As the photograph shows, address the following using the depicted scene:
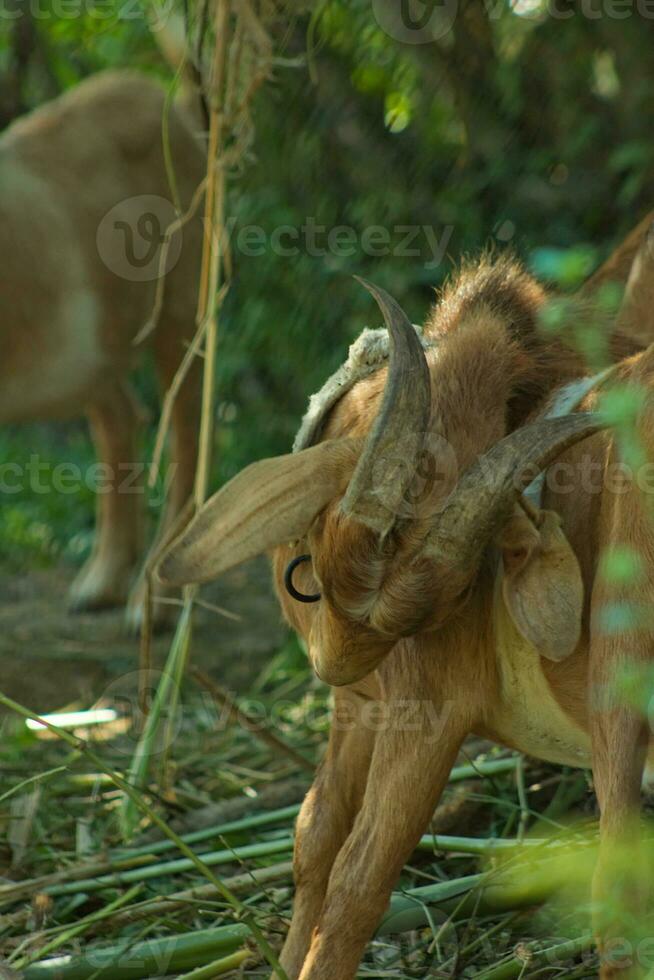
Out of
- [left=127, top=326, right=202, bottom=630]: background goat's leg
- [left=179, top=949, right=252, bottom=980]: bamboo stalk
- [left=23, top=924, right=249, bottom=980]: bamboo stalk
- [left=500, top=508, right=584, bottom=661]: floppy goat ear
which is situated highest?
[left=500, top=508, right=584, bottom=661]: floppy goat ear

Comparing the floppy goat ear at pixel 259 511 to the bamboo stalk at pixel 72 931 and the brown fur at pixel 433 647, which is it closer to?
the brown fur at pixel 433 647

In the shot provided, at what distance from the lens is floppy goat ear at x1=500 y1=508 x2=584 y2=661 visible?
88.3 inches

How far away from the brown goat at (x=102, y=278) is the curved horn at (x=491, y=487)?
3.82 metres

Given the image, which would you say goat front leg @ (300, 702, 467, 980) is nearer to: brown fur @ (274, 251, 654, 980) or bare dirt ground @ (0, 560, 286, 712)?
brown fur @ (274, 251, 654, 980)

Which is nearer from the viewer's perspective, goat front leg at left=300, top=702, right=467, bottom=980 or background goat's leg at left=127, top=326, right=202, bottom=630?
goat front leg at left=300, top=702, right=467, bottom=980

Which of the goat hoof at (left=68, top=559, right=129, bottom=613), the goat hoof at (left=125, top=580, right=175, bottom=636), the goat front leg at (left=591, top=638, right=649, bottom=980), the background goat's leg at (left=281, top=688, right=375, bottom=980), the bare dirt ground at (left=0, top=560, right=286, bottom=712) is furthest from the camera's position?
the goat hoof at (left=68, top=559, right=129, bottom=613)

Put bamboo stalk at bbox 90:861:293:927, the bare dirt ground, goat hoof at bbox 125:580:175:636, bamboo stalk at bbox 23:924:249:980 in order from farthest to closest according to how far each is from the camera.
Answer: goat hoof at bbox 125:580:175:636 → the bare dirt ground → bamboo stalk at bbox 90:861:293:927 → bamboo stalk at bbox 23:924:249:980

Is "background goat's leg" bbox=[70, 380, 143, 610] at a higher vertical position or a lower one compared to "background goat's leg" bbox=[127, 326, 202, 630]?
lower

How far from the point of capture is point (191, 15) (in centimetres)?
434

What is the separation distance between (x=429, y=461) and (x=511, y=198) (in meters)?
3.80

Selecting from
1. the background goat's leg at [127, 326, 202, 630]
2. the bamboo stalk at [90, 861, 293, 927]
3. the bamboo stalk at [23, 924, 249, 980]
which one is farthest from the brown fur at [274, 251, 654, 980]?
the background goat's leg at [127, 326, 202, 630]

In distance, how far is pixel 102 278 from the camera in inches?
242

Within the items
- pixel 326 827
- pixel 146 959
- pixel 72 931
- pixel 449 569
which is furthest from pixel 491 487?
pixel 72 931

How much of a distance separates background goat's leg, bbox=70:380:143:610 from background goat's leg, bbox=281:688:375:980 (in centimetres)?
363
